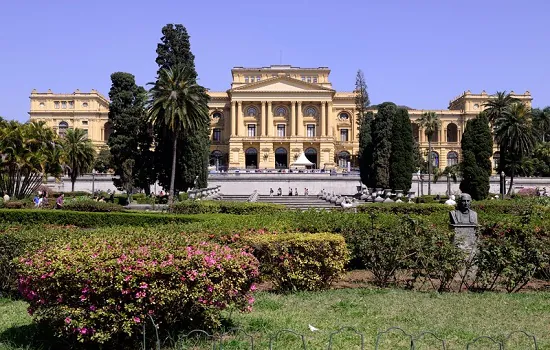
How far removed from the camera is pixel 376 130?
44.2 meters

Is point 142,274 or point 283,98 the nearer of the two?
point 142,274

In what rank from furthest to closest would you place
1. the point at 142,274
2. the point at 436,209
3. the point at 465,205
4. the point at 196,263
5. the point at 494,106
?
1. the point at 494,106
2. the point at 436,209
3. the point at 465,205
4. the point at 196,263
5. the point at 142,274

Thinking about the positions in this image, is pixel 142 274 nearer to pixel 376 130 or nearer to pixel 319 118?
pixel 376 130

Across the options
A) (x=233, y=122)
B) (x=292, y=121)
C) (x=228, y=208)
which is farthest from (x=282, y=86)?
(x=228, y=208)

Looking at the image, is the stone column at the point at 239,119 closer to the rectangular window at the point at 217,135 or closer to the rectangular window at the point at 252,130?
the rectangular window at the point at 252,130

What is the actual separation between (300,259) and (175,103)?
25.9 metres

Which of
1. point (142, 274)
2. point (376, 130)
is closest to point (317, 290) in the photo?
point (142, 274)

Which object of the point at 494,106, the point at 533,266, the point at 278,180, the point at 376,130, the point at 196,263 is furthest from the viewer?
the point at 278,180

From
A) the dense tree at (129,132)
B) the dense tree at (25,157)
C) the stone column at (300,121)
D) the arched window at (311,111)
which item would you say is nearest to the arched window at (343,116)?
the arched window at (311,111)

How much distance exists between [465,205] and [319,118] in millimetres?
69493

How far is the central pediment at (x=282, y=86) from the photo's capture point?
78.4 metres

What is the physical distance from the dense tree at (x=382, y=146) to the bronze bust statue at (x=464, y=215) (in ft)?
103

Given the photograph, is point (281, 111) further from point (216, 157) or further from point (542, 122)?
point (542, 122)

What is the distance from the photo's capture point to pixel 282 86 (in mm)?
78750
